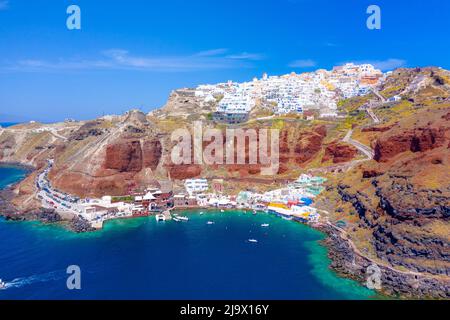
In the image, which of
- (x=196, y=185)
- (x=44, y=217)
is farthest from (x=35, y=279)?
(x=196, y=185)

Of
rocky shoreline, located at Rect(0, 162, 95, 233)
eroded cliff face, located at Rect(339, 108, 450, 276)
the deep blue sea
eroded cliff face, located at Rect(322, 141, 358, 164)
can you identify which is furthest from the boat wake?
eroded cliff face, located at Rect(322, 141, 358, 164)

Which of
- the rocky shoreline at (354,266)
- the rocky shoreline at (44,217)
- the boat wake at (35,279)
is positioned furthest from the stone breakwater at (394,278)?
the rocky shoreline at (44,217)

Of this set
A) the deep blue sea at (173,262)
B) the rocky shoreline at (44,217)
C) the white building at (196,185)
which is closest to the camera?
the deep blue sea at (173,262)

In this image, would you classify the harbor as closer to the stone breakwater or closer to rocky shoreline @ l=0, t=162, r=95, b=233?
rocky shoreline @ l=0, t=162, r=95, b=233

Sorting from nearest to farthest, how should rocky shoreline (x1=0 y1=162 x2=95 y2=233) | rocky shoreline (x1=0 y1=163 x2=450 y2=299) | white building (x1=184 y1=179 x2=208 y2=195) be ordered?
1. rocky shoreline (x1=0 y1=163 x2=450 y2=299)
2. rocky shoreline (x1=0 y1=162 x2=95 y2=233)
3. white building (x1=184 y1=179 x2=208 y2=195)

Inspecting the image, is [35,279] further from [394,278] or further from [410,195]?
[410,195]

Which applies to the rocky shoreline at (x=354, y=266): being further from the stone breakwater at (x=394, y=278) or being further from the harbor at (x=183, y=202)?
the harbor at (x=183, y=202)

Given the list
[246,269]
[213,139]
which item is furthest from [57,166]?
[246,269]
